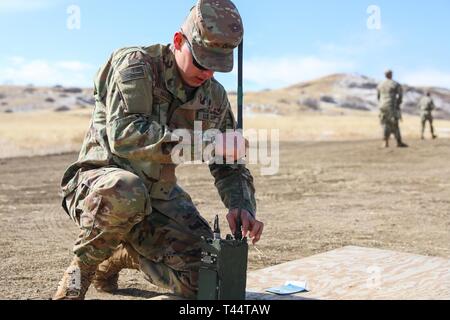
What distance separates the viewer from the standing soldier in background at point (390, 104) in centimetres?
1666

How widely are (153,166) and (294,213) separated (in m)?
4.39

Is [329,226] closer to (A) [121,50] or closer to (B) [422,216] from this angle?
(B) [422,216]

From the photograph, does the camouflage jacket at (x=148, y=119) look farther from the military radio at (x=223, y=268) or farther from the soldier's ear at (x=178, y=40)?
the military radio at (x=223, y=268)

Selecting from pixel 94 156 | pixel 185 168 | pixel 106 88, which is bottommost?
pixel 185 168

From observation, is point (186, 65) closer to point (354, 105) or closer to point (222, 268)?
point (222, 268)

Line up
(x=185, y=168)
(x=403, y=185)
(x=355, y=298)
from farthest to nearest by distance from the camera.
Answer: (x=185, y=168) < (x=403, y=185) < (x=355, y=298)

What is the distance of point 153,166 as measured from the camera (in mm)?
3479

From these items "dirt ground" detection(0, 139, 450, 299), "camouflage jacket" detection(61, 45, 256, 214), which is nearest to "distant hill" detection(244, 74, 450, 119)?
"dirt ground" detection(0, 139, 450, 299)

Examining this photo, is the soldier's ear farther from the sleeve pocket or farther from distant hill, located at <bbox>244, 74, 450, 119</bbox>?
distant hill, located at <bbox>244, 74, 450, 119</bbox>

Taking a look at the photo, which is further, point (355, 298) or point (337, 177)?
point (337, 177)

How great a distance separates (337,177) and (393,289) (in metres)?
8.24

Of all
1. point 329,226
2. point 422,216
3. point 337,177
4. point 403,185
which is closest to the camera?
point 329,226

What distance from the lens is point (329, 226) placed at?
22.3 ft
